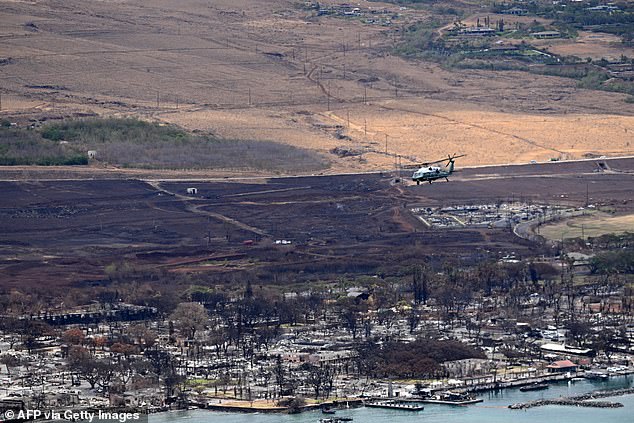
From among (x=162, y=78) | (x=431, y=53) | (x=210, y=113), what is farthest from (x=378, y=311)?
(x=431, y=53)

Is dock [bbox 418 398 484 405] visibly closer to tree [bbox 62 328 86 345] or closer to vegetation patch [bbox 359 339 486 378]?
vegetation patch [bbox 359 339 486 378]

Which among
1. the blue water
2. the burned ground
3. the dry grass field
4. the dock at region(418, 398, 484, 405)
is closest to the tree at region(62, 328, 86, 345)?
the blue water

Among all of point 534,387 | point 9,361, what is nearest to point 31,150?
point 9,361

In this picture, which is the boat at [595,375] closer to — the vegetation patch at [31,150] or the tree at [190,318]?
the tree at [190,318]

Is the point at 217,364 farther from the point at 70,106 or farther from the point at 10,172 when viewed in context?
the point at 70,106

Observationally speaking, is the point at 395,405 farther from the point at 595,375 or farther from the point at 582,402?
the point at 595,375

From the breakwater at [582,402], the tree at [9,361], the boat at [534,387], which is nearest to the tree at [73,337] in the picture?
the tree at [9,361]

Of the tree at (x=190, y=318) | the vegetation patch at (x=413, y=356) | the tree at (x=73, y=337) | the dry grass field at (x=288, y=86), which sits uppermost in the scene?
the vegetation patch at (x=413, y=356)
